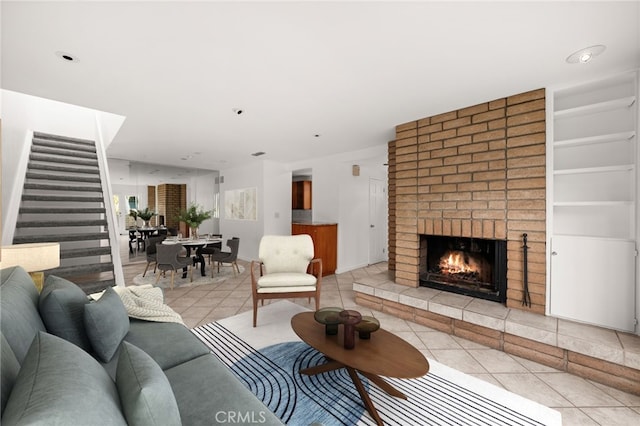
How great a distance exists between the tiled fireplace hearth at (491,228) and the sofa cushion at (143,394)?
2.67 meters

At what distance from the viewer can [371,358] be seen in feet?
5.25

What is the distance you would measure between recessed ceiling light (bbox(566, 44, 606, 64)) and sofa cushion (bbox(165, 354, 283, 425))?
3004 mm

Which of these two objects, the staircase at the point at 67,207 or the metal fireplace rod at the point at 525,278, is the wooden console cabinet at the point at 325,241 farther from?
the metal fireplace rod at the point at 525,278

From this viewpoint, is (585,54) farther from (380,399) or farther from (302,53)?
(380,399)

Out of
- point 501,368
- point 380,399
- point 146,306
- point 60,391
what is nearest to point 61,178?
point 146,306

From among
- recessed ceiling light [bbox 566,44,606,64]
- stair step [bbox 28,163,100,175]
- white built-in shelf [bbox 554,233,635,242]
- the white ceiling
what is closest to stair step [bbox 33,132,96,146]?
stair step [bbox 28,163,100,175]

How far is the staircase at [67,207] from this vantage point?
337 centimetres

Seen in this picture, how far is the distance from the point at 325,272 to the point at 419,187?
264 centimetres

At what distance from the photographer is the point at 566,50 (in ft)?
6.28

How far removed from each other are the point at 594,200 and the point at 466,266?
1.31m

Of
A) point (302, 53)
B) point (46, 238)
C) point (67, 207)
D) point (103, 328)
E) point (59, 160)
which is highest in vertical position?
point (302, 53)

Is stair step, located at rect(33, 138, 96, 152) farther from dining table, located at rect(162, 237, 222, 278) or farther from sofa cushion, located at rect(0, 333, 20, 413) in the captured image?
sofa cushion, located at rect(0, 333, 20, 413)

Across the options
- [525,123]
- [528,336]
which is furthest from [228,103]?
[528,336]

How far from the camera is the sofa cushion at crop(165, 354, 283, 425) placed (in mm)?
1026
